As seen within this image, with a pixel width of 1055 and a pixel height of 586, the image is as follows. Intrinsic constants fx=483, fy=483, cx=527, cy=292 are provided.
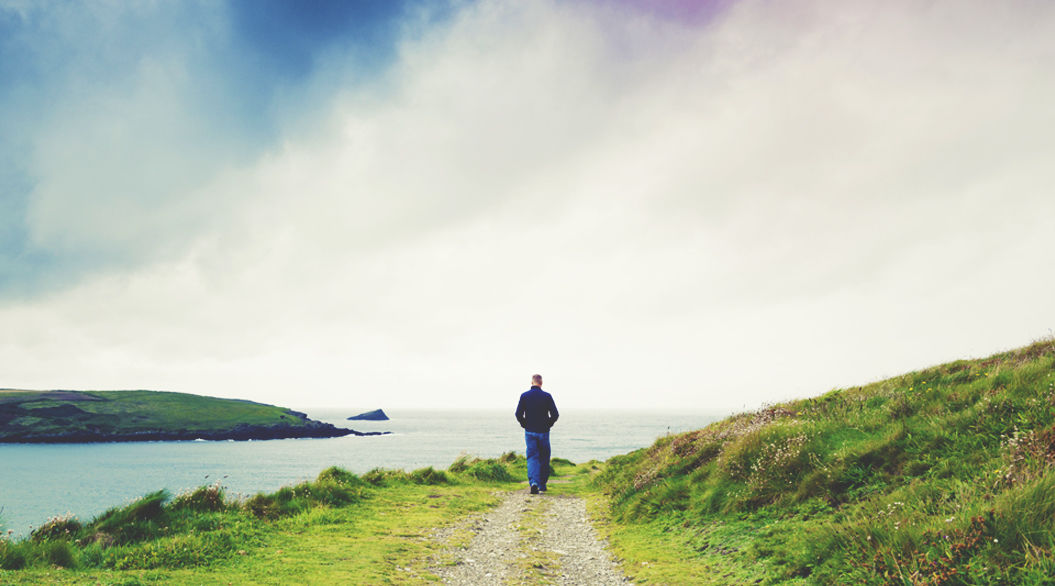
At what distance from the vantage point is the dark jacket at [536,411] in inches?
707

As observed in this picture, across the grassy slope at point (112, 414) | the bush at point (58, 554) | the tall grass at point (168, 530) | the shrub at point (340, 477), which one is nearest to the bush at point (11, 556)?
the tall grass at point (168, 530)

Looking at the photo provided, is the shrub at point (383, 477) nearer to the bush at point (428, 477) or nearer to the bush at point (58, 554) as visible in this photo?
the bush at point (428, 477)

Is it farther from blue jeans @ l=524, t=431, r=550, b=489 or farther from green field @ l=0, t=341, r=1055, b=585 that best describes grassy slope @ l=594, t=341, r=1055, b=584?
blue jeans @ l=524, t=431, r=550, b=489

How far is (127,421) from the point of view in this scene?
6688 inches

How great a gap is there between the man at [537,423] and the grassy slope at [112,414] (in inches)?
7231

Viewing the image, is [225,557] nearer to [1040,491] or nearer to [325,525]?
[325,525]

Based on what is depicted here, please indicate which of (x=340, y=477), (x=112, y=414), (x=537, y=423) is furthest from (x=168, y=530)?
(x=112, y=414)

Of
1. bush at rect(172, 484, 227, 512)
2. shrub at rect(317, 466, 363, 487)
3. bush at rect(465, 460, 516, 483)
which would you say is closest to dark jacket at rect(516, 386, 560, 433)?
bush at rect(465, 460, 516, 483)

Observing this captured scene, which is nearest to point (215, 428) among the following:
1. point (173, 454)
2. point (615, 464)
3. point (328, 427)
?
point (328, 427)

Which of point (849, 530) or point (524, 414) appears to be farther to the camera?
point (524, 414)

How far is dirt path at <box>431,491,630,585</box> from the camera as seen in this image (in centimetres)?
870

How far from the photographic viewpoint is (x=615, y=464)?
22328mm

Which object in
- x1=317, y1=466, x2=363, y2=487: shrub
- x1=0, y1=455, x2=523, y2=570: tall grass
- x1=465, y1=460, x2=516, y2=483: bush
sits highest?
x1=0, y1=455, x2=523, y2=570: tall grass

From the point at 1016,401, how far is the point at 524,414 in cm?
1345
